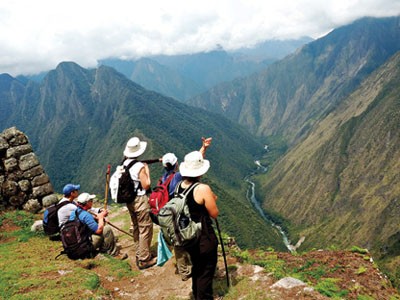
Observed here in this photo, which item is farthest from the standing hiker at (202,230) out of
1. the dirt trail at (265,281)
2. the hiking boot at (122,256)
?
the hiking boot at (122,256)

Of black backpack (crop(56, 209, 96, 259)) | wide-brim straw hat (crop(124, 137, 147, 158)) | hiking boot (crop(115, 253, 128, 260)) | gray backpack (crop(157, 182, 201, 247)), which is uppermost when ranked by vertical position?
wide-brim straw hat (crop(124, 137, 147, 158))

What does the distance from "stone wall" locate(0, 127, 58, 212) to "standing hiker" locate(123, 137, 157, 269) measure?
13.1 m

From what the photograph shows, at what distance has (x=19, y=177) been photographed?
1002 inches

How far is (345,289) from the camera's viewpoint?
13242mm

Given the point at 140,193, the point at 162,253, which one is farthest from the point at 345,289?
the point at 140,193

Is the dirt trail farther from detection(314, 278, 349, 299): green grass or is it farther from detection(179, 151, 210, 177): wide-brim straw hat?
detection(179, 151, 210, 177): wide-brim straw hat

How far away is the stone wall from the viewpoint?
83.1 ft

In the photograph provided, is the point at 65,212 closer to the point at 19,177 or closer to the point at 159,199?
the point at 159,199

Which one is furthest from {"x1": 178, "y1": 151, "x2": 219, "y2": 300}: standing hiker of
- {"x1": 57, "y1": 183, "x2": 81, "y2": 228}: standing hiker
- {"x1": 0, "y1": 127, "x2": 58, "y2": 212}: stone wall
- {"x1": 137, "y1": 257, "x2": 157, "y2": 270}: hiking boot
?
{"x1": 0, "y1": 127, "x2": 58, "y2": 212}: stone wall

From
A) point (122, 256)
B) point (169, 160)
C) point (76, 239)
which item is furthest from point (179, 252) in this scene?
point (122, 256)

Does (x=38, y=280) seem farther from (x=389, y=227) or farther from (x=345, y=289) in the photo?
(x=389, y=227)

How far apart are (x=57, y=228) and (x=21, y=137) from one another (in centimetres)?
1102

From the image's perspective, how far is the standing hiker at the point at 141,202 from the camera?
15195 mm

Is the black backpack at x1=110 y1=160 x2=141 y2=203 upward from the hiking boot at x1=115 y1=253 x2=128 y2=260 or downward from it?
upward
